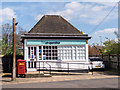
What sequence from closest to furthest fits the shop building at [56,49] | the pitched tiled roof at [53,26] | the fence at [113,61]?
the shop building at [56,49]
the pitched tiled roof at [53,26]
the fence at [113,61]

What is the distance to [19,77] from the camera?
664 inches

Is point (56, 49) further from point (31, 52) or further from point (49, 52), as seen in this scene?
point (31, 52)

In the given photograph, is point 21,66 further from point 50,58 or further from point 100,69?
point 100,69

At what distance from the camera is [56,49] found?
786 inches

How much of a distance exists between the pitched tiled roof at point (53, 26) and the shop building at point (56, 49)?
1.34ft

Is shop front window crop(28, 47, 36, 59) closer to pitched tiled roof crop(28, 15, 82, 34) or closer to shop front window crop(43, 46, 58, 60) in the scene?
shop front window crop(43, 46, 58, 60)

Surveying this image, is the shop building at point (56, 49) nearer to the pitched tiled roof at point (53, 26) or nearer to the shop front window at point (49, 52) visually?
the shop front window at point (49, 52)

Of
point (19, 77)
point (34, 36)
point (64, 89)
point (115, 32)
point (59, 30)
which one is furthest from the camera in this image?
point (115, 32)

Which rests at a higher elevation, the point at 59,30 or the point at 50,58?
the point at 59,30

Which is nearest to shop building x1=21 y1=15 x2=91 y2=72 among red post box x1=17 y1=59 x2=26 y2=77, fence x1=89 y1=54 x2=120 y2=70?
red post box x1=17 y1=59 x2=26 y2=77

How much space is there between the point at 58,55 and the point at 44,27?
11.5ft

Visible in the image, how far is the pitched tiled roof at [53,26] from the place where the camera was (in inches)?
826

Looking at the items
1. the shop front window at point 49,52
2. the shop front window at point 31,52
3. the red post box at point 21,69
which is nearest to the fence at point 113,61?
the shop front window at point 49,52

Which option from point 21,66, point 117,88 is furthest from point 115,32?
point 117,88
